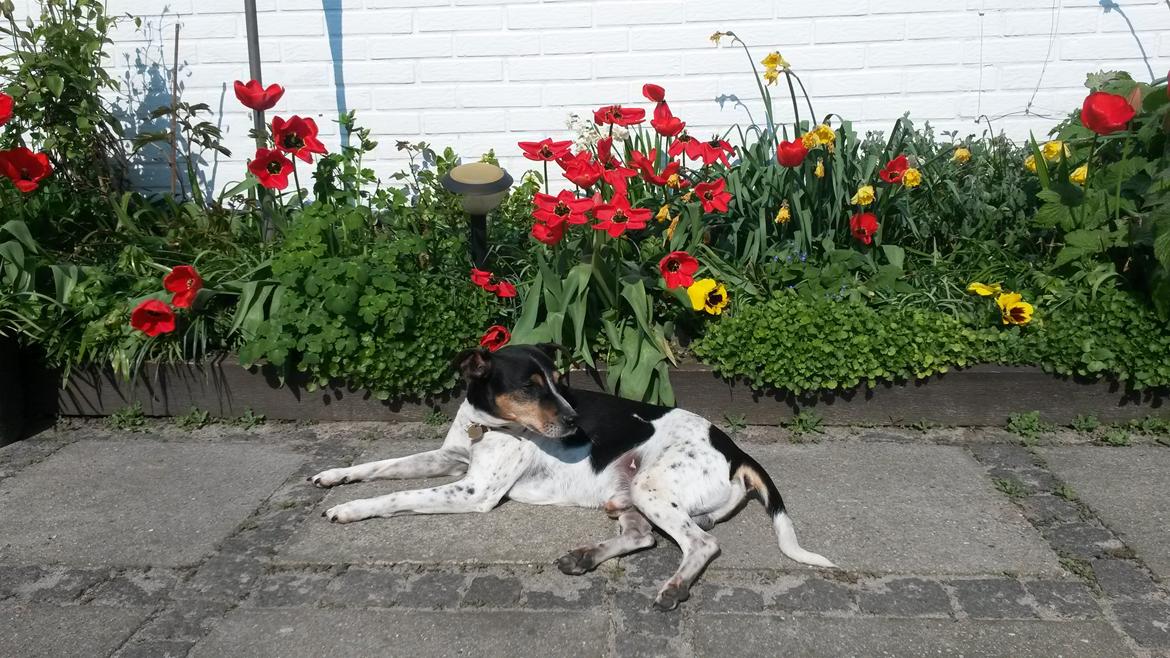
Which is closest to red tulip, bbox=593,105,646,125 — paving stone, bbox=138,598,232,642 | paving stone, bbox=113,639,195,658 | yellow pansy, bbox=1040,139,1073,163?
yellow pansy, bbox=1040,139,1073,163

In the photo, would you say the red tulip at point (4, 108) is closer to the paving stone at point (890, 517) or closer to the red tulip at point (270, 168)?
the red tulip at point (270, 168)

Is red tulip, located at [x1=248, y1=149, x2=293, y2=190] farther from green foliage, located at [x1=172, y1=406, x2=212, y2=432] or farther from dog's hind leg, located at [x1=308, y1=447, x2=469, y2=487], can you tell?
dog's hind leg, located at [x1=308, y1=447, x2=469, y2=487]

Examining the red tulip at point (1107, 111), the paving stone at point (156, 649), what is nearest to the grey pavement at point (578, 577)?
the paving stone at point (156, 649)

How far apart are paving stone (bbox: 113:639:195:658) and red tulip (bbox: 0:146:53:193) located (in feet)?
9.05

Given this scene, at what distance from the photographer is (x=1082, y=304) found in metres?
4.27

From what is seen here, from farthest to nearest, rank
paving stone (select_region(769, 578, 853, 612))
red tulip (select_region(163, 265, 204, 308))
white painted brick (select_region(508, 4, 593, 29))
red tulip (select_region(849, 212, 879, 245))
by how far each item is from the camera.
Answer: white painted brick (select_region(508, 4, 593, 29)) → red tulip (select_region(849, 212, 879, 245)) → red tulip (select_region(163, 265, 204, 308)) → paving stone (select_region(769, 578, 853, 612))

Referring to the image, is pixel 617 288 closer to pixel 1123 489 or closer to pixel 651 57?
pixel 651 57

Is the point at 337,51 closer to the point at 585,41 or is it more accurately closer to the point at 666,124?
the point at 585,41

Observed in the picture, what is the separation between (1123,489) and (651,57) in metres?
3.53

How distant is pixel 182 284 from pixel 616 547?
8.36ft

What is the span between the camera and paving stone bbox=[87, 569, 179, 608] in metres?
3.01

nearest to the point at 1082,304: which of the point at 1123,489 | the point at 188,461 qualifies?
the point at 1123,489

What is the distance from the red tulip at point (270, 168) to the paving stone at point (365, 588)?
7.23 feet

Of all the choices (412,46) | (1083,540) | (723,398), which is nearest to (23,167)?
(412,46)
